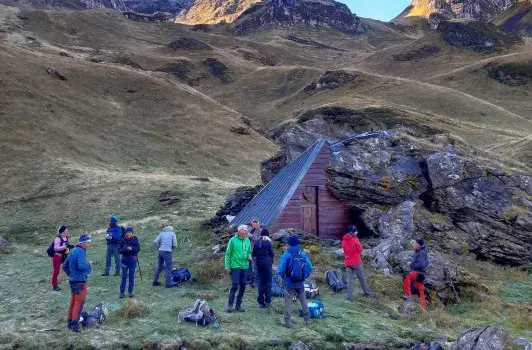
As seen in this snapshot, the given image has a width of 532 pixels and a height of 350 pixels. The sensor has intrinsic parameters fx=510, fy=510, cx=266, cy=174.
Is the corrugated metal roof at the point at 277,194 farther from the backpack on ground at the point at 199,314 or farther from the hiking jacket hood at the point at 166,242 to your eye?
the backpack on ground at the point at 199,314

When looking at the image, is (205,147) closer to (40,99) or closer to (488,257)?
(40,99)

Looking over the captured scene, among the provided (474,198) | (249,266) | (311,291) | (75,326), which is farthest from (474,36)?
(75,326)

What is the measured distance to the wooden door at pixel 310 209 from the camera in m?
22.8

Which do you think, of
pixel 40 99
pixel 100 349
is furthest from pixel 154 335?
pixel 40 99

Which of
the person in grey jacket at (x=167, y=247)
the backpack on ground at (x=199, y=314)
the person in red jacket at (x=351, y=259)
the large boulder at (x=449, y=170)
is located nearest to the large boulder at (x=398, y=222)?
the large boulder at (x=449, y=170)

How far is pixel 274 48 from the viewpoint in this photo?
15075 centimetres

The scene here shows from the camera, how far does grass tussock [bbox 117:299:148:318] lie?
1357 centimetres

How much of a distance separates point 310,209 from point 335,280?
682 cm

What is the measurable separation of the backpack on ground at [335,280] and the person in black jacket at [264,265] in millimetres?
2635

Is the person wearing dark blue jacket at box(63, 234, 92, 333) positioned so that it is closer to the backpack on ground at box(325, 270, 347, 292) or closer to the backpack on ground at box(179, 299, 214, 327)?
the backpack on ground at box(179, 299, 214, 327)

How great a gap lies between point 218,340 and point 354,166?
13762mm

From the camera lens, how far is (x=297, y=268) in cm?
1261

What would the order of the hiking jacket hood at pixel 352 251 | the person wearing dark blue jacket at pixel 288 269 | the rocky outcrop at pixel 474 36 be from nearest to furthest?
1. the person wearing dark blue jacket at pixel 288 269
2. the hiking jacket hood at pixel 352 251
3. the rocky outcrop at pixel 474 36

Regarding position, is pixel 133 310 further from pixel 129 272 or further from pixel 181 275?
pixel 181 275
